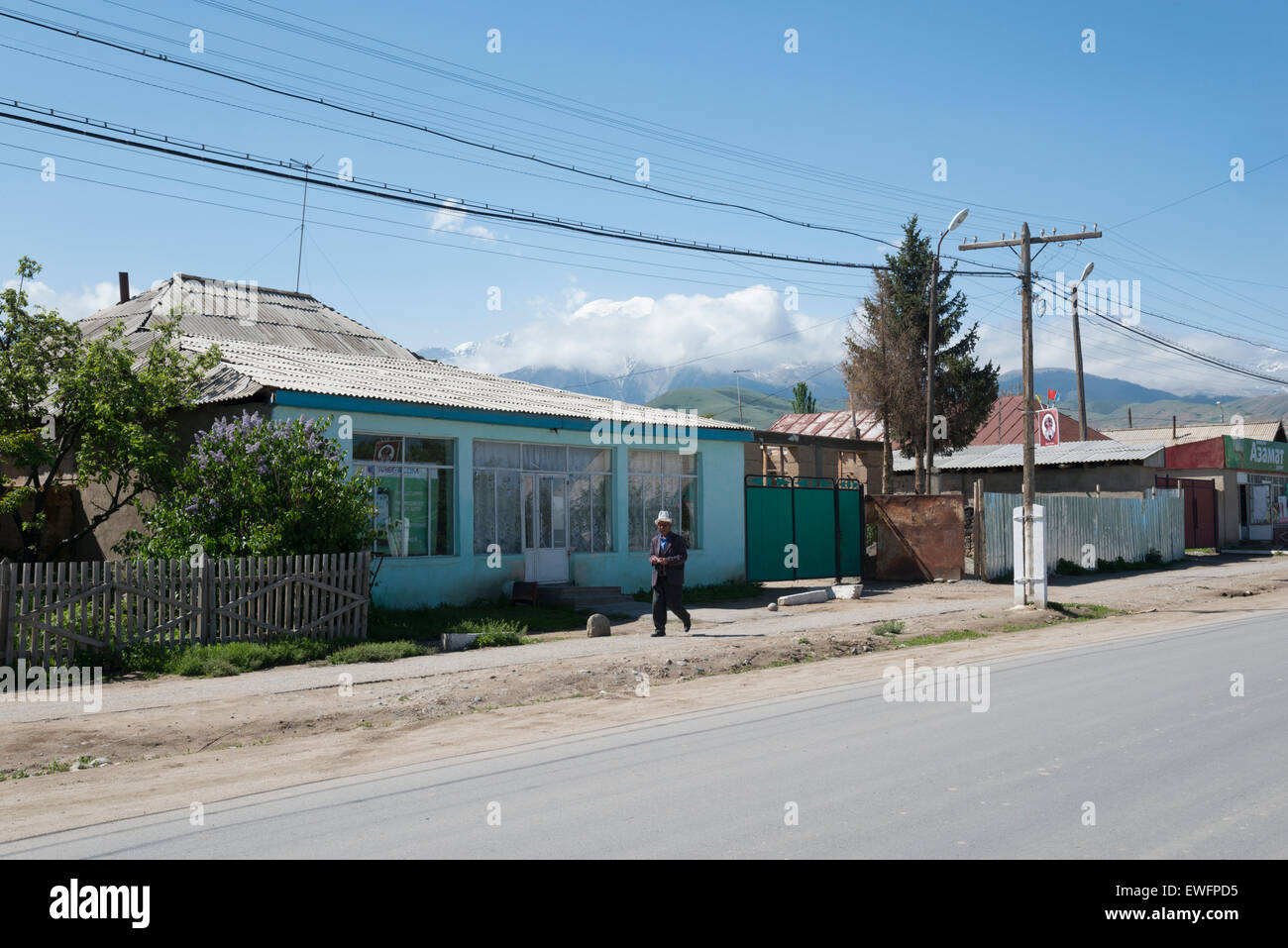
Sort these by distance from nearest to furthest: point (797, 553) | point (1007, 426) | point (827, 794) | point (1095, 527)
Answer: point (827, 794) → point (797, 553) → point (1095, 527) → point (1007, 426)

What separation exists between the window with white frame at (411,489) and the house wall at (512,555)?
173mm

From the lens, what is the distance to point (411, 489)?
1902cm

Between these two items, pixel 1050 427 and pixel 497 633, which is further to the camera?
pixel 1050 427

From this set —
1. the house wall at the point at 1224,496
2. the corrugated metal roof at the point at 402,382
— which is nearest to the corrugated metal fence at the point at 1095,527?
the corrugated metal roof at the point at 402,382

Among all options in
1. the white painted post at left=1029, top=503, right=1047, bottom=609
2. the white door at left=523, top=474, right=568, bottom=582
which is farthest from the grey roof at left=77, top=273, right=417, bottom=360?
the white painted post at left=1029, top=503, right=1047, bottom=609

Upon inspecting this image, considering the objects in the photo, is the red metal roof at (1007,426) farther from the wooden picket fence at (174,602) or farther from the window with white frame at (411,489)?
the wooden picket fence at (174,602)

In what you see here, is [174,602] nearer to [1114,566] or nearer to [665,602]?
[665,602]

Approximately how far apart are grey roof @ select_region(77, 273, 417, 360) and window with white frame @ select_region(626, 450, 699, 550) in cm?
909

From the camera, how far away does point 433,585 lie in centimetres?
1898

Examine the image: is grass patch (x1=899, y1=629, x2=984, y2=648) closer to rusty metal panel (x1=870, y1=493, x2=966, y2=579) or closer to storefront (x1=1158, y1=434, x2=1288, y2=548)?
rusty metal panel (x1=870, y1=493, x2=966, y2=579)

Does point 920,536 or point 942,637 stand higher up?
point 920,536

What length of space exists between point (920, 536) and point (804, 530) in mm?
2834

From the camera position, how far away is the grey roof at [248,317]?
2552cm

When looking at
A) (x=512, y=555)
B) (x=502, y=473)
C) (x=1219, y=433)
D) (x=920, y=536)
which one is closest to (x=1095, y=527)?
(x=920, y=536)
